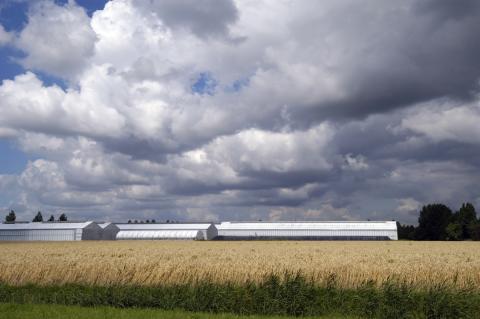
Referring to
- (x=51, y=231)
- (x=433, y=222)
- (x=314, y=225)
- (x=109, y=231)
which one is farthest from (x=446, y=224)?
(x=51, y=231)

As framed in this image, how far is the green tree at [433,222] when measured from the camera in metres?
153

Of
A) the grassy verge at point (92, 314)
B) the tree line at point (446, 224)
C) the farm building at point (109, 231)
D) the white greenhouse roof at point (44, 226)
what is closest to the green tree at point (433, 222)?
the tree line at point (446, 224)

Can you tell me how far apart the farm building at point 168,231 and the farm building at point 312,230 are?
26.4 ft

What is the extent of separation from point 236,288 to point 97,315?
5957 millimetres

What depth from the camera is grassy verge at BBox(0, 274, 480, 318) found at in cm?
1744

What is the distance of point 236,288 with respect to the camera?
2030cm

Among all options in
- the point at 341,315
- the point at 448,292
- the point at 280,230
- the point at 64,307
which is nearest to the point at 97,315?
the point at 64,307

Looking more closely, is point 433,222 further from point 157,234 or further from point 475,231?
point 157,234

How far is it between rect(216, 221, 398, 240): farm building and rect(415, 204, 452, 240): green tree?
1048 centimetres

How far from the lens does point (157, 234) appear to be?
154m

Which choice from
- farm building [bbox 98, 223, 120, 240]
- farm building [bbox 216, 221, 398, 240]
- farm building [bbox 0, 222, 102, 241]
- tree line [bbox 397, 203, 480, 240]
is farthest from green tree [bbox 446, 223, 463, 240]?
farm building [bbox 0, 222, 102, 241]

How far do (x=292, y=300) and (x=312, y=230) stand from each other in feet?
457

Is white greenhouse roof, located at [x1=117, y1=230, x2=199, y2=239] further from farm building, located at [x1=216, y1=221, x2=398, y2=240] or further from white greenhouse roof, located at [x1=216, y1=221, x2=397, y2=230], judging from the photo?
white greenhouse roof, located at [x1=216, y1=221, x2=397, y2=230]

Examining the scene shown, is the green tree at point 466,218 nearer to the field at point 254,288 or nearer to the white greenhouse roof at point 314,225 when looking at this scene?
the white greenhouse roof at point 314,225
